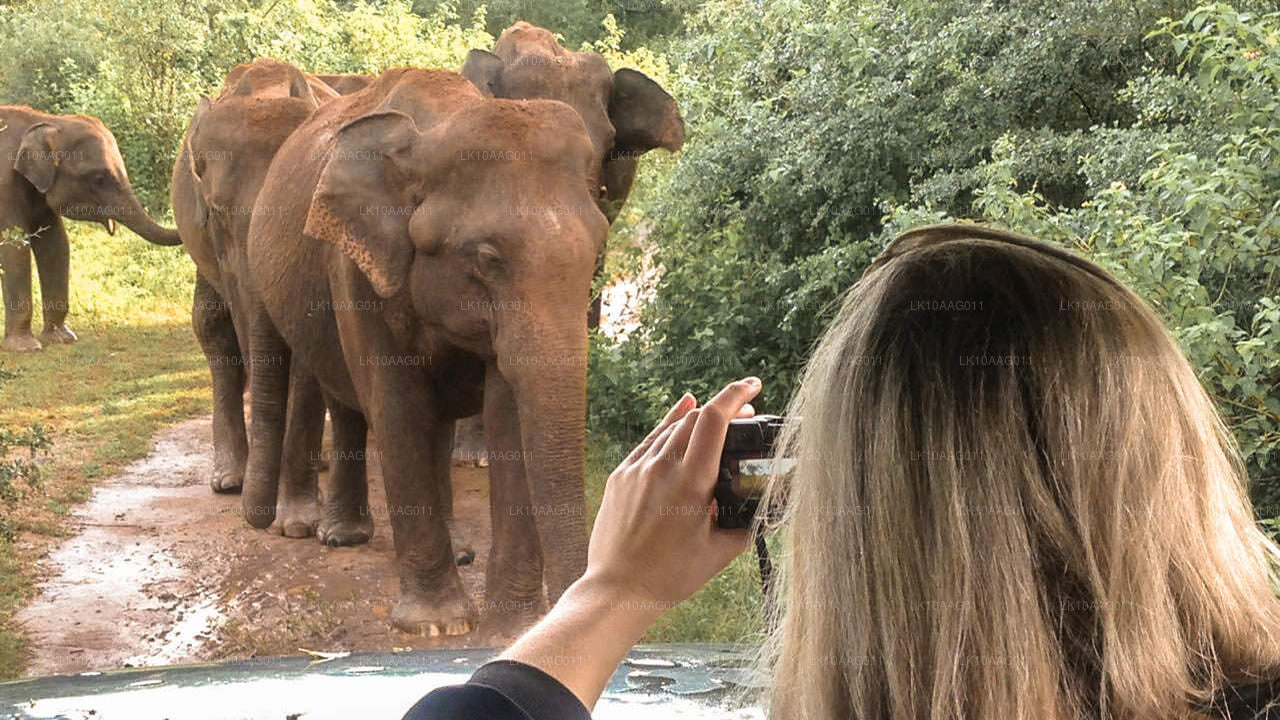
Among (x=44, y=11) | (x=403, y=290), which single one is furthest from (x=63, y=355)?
(x=403, y=290)

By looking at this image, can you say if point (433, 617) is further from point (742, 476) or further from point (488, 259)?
point (742, 476)

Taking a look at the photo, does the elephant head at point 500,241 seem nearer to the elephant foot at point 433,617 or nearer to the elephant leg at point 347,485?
the elephant foot at point 433,617

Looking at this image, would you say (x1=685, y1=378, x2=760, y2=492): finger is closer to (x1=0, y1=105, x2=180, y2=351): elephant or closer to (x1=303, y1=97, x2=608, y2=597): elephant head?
(x1=303, y1=97, x2=608, y2=597): elephant head

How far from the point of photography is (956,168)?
3693 mm

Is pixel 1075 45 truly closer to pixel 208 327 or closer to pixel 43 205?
pixel 208 327

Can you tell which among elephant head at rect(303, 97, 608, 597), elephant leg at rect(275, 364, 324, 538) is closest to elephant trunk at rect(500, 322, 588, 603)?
→ elephant head at rect(303, 97, 608, 597)

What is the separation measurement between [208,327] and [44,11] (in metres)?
1.76

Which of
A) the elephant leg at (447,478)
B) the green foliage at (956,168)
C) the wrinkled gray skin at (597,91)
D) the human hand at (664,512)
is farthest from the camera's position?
the wrinkled gray skin at (597,91)

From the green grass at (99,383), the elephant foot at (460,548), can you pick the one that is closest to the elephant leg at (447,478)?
the elephant foot at (460,548)

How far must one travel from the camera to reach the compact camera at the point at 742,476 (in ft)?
2.07

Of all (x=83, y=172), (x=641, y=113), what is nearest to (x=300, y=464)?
(x=641, y=113)

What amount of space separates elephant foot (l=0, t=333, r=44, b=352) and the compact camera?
5.02 meters

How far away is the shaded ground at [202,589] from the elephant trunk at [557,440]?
0.46m

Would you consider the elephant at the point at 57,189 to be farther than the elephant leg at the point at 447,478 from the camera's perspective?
Yes
